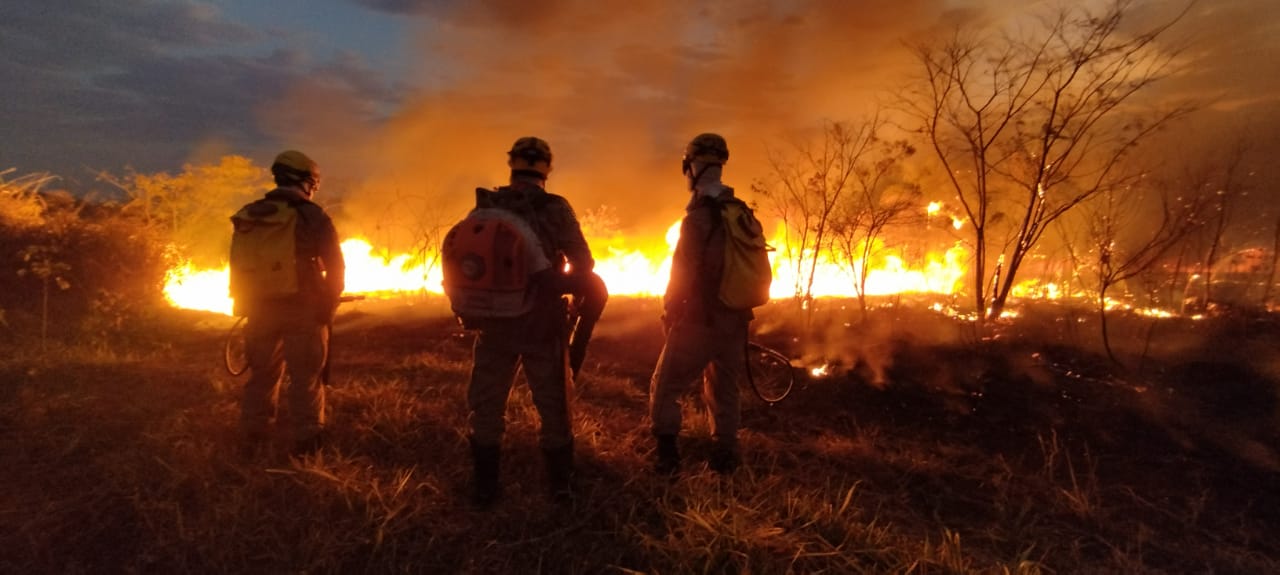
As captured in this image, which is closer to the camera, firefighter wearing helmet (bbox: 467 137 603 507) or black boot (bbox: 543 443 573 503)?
firefighter wearing helmet (bbox: 467 137 603 507)

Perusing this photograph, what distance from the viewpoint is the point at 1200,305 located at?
9070mm

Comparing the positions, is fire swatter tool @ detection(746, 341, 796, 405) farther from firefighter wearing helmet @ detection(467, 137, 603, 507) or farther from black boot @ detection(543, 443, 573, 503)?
firefighter wearing helmet @ detection(467, 137, 603, 507)

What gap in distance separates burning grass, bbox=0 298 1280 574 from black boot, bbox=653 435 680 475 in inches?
5.1

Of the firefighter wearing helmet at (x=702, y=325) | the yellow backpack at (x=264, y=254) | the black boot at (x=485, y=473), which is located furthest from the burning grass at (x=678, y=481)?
the yellow backpack at (x=264, y=254)

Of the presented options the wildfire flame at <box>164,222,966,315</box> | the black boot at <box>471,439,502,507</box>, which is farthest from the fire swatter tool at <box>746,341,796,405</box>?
the wildfire flame at <box>164,222,966,315</box>

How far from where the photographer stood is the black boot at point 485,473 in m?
3.29

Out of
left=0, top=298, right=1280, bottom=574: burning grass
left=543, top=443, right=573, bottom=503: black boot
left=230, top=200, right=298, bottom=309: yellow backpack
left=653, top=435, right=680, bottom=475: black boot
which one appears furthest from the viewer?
left=653, top=435, right=680, bottom=475: black boot

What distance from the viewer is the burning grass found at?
9.52 ft

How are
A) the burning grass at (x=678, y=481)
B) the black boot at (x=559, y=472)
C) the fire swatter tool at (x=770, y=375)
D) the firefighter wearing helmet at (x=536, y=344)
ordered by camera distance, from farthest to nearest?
the fire swatter tool at (x=770, y=375) → the black boot at (x=559, y=472) → the firefighter wearing helmet at (x=536, y=344) → the burning grass at (x=678, y=481)

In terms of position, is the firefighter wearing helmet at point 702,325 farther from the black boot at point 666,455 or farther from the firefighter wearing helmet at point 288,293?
the firefighter wearing helmet at point 288,293

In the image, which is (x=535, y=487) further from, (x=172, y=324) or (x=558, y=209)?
(x=172, y=324)

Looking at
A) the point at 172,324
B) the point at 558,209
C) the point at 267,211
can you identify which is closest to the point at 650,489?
the point at 558,209

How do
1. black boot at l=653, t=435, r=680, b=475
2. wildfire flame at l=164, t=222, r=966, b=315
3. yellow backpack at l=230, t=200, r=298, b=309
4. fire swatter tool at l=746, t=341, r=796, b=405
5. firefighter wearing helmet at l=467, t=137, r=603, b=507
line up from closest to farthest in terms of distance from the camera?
firefighter wearing helmet at l=467, t=137, r=603, b=507 → yellow backpack at l=230, t=200, r=298, b=309 → black boot at l=653, t=435, r=680, b=475 → fire swatter tool at l=746, t=341, r=796, b=405 → wildfire flame at l=164, t=222, r=966, b=315

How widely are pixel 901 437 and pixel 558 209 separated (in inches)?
135
